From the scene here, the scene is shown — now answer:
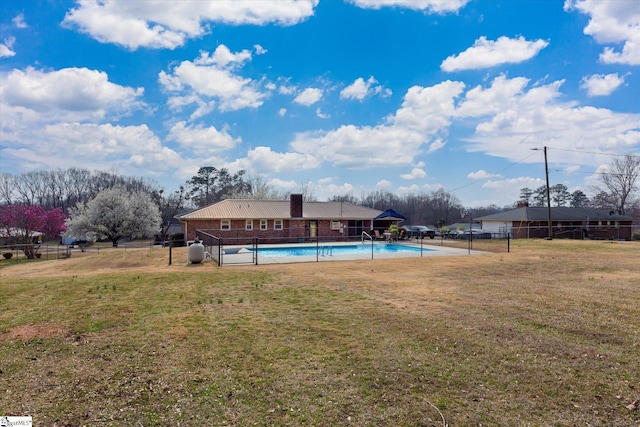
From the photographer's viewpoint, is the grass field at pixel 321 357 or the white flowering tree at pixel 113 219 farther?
the white flowering tree at pixel 113 219

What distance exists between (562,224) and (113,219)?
52.0 m

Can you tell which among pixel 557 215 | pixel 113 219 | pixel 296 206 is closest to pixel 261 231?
pixel 296 206

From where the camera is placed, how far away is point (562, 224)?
138 feet

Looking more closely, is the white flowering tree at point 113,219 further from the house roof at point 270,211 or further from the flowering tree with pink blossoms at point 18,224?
the house roof at point 270,211

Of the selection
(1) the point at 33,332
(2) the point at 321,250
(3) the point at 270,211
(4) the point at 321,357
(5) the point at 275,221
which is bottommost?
(4) the point at 321,357

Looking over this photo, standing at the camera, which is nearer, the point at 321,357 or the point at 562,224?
the point at 321,357

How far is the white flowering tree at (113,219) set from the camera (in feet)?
135

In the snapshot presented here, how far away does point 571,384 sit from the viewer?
449cm

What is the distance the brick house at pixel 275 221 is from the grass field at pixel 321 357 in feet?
67.0

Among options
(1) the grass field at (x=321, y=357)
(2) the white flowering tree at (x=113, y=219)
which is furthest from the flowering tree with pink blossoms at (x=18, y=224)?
(1) the grass field at (x=321, y=357)

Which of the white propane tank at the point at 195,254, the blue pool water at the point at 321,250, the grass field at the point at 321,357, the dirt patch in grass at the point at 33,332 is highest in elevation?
the white propane tank at the point at 195,254

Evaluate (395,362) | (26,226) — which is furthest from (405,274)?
(26,226)

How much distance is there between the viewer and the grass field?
3.93 meters

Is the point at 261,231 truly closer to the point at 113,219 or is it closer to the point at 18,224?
the point at 18,224
